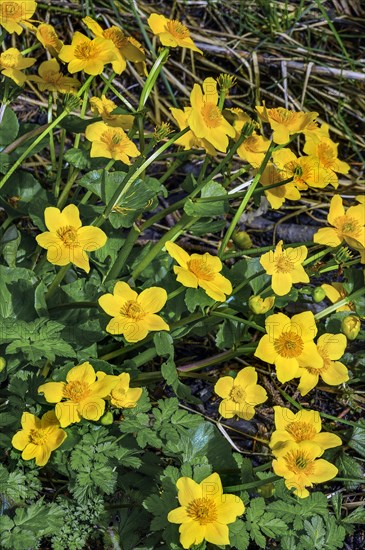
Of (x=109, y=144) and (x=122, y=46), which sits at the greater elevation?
(x=122, y=46)

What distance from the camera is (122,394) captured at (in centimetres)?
160

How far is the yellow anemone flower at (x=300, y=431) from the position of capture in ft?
5.18

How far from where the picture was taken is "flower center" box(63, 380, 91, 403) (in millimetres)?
1572

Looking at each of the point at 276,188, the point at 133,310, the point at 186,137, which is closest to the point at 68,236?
the point at 133,310

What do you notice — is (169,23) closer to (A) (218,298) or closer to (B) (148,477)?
(A) (218,298)

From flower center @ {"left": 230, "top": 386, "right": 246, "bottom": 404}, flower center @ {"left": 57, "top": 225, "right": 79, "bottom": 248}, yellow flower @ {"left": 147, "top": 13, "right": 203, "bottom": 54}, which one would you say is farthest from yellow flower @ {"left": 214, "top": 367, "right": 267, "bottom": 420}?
yellow flower @ {"left": 147, "top": 13, "right": 203, "bottom": 54}

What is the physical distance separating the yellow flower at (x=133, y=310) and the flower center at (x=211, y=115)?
0.39m

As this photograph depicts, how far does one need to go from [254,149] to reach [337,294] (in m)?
0.40

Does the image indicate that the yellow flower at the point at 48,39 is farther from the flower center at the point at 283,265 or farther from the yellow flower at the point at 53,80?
the flower center at the point at 283,265

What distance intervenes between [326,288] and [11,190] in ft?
2.73

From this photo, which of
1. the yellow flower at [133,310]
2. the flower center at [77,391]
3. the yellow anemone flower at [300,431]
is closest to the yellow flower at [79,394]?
the flower center at [77,391]

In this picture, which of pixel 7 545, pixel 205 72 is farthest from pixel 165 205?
pixel 7 545

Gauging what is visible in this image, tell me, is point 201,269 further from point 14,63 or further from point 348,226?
point 14,63

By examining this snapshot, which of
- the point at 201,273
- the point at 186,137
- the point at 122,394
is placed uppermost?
the point at 186,137
